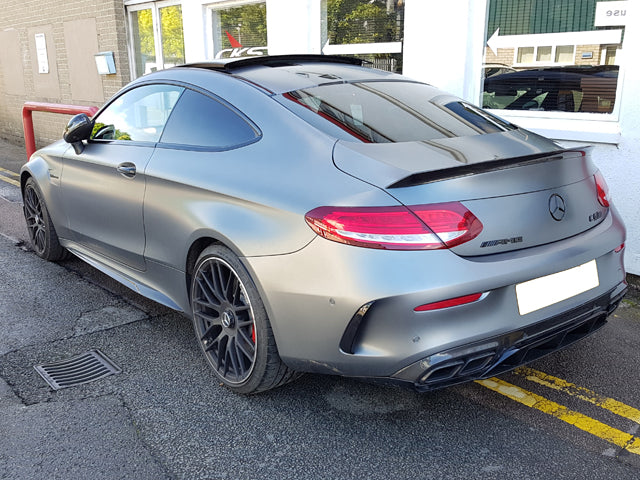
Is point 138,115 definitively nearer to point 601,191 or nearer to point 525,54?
point 601,191

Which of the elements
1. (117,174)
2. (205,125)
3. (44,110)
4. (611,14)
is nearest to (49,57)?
(44,110)

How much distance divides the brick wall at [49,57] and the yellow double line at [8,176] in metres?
1.95

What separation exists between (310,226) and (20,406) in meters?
1.74

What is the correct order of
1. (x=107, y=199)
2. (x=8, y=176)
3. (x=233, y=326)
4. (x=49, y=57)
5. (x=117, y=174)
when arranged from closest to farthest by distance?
(x=233, y=326) < (x=117, y=174) < (x=107, y=199) < (x=8, y=176) < (x=49, y=57)

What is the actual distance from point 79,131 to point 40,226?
4.58 feet

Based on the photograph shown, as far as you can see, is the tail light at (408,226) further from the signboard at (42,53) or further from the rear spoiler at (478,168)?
the signboard at (42,53)

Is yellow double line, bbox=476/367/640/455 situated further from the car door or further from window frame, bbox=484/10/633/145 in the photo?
window frame, bbox=484/10/633/145

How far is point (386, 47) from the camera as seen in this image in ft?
21.7

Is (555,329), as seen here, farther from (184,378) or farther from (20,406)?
(20,406)

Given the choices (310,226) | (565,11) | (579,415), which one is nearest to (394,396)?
(579,415)

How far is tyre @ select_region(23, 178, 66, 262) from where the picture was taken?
482cm

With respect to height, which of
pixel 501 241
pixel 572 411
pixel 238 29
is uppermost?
pixel 238 29

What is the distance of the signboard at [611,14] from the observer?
467 cm

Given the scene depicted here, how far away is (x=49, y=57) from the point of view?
11602 mm
